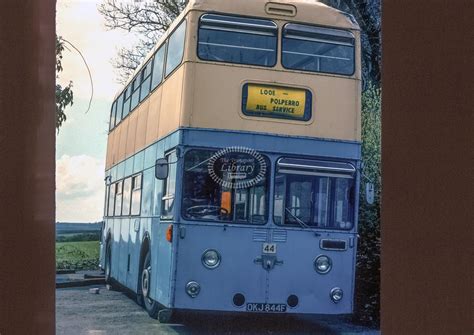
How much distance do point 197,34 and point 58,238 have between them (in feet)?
6.19


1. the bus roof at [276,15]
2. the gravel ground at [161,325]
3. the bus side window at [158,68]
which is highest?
the bus roof at [276,15]

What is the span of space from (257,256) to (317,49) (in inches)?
54.5

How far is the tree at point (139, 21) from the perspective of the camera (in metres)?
3.59

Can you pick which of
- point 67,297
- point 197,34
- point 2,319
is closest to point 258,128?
point 197,34

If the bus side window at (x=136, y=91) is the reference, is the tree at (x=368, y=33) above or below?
above

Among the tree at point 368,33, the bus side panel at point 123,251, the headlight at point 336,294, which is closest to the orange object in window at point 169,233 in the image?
the bus side panel at point 123,251

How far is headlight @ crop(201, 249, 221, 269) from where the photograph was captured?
4414mm

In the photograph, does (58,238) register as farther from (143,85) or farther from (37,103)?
(143,85)

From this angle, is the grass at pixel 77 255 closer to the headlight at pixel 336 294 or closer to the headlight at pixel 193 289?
the headlight at pixel 193 289

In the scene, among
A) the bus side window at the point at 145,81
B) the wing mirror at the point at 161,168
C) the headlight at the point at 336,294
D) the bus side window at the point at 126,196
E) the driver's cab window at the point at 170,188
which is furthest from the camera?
the bus side window at the point at 126,196

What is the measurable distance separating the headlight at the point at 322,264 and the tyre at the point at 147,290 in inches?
42.5

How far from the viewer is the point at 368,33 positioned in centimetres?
389

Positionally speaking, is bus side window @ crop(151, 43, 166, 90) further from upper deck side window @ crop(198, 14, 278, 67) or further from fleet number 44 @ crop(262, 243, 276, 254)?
fleet number 44 @ crop(262, 243, 276, 254)

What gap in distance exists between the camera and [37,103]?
291 cm
